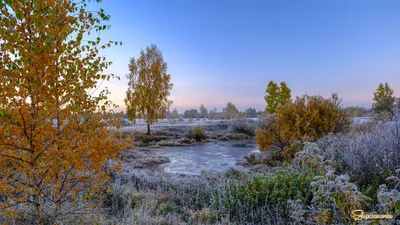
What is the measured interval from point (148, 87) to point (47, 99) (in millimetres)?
20704

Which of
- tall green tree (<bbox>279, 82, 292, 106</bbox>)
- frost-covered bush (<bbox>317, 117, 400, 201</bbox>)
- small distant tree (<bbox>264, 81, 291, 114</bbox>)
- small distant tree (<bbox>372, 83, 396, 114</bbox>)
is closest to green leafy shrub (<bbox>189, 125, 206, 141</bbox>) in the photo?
small distant tree (<bbox>264, 81, 291, 114</bbox>)

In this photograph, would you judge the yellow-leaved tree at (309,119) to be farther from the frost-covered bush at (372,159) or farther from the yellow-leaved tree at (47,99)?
A: the yellow-leaved tree at (47,99)

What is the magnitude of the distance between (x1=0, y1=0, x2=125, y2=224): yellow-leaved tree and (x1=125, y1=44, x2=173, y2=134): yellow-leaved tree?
65.6ft

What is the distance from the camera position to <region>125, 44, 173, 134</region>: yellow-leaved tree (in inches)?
893

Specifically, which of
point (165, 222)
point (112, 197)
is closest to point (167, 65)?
point (112, 197)

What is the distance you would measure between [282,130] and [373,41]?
589 centimetres

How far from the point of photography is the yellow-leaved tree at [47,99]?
241 centimetres

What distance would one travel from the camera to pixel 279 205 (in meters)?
4.44

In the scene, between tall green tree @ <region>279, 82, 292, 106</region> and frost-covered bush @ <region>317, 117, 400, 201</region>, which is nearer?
frost-covered bush @ <region>317, 117, 400, 201</region>

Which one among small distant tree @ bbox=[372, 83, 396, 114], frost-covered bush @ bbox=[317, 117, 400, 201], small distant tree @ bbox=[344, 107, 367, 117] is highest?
small distant tree @ bbox=[372, 83, 396, 114]

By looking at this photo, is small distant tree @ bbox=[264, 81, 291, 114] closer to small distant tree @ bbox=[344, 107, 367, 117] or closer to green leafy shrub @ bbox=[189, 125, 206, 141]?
small distant tree @ bbox=[344, 107, 367, 117]

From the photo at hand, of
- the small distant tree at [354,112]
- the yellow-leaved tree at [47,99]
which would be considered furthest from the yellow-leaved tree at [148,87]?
the yellow-leaved tree at [47,99]

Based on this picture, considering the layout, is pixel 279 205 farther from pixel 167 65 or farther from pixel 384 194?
pixel 167 65

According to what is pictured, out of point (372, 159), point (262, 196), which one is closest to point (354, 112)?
point (372, 159)
